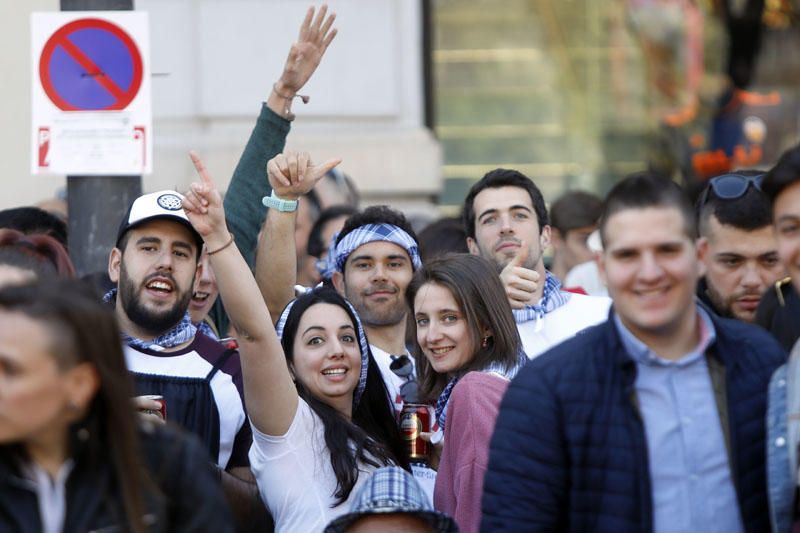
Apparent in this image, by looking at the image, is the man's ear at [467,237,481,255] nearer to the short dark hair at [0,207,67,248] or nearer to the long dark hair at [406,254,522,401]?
the long dark hair at [406,254,522,401]

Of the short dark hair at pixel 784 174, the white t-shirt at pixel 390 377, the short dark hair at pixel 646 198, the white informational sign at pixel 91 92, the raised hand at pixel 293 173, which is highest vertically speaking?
the white informational sign at pixel 91 92

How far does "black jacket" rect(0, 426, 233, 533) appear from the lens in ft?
11.1

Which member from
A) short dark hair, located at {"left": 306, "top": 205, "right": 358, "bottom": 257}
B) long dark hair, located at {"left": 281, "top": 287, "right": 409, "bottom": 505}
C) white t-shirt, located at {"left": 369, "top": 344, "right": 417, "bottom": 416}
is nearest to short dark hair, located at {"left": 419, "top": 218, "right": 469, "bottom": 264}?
short dark hair, located at {"left": 306, "top": 205, "right": 358, "bottom": 257}

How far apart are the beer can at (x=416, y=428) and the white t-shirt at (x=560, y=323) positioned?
20.2 inches

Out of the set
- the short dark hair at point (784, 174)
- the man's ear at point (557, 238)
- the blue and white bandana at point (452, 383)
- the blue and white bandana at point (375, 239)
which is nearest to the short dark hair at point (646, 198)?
the short dark hair at point (784, 174)

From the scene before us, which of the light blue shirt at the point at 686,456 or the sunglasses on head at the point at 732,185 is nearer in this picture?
the light blue shirt at the point at 686,456

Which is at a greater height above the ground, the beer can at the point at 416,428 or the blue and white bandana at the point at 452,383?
the blue and white bandana at the point at 452,383

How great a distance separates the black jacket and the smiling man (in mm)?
821

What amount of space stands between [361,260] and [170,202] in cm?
117

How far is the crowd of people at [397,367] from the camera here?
11.3 ft

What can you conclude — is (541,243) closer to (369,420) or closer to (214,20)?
(369,420)

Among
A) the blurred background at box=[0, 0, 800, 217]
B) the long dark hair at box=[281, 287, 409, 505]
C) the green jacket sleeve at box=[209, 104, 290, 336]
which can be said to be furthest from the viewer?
the blurred background at box=[0, 0, 800, 217]

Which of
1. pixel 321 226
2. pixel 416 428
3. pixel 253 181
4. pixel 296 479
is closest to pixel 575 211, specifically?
pixel 321 226

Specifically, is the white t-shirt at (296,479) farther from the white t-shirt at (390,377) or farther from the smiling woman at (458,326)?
the white t-shirt at (390,377)
